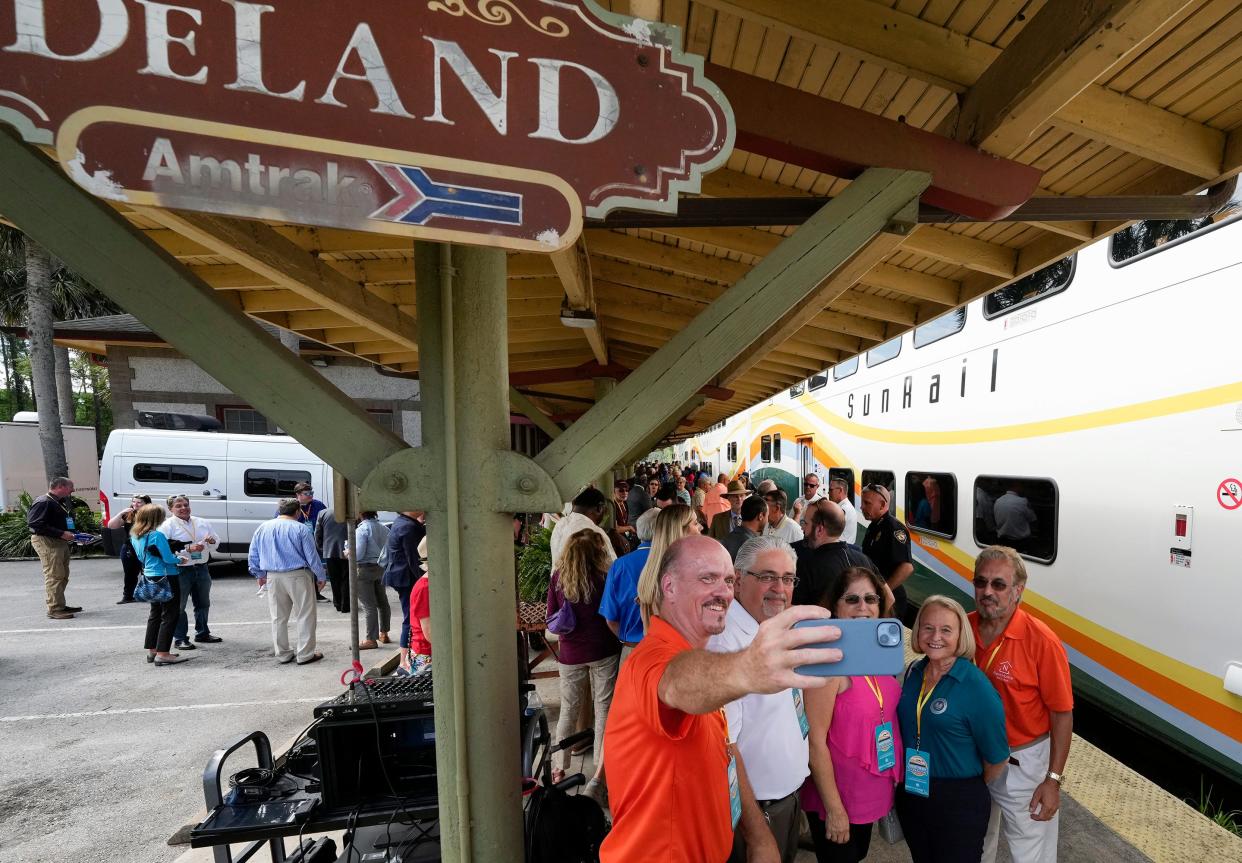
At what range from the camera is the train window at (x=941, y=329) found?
240 inches

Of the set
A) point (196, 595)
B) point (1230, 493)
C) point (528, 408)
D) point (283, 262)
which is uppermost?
point (283, 262)

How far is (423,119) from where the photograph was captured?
115 centimetres

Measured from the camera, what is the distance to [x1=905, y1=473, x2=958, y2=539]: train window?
19.4 ft

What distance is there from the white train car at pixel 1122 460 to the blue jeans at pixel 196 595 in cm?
866

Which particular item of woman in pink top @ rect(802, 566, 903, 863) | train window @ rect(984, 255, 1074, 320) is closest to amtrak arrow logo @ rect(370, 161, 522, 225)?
woman in pink top @ rect(802, 566, 903, 863)

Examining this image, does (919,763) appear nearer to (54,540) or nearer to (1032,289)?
(1032,289)

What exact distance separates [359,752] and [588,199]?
2.28 m

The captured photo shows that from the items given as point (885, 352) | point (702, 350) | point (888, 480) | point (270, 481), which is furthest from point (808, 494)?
point (270, 481)

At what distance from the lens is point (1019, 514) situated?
16.4ft

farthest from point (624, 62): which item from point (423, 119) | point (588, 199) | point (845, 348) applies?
point (845, 348)

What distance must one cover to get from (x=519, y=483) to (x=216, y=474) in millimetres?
12538

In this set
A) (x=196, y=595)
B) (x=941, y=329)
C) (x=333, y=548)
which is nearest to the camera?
(x=941, y=329)

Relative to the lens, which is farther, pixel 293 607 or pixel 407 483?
pixel 293 607

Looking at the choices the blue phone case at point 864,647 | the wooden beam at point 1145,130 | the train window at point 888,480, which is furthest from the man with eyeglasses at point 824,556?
the blue phone case at point 864,647
